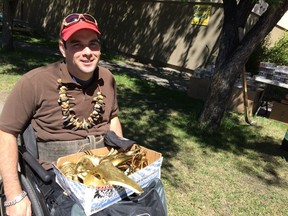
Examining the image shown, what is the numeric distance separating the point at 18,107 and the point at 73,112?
0.36 metres

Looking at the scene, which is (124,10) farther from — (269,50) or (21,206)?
(21,206)

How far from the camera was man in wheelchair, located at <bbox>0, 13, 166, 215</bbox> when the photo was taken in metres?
1.96

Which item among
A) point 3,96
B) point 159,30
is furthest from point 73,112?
point 159,30

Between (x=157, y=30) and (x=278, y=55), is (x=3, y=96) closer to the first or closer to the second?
(x=157, y=30)

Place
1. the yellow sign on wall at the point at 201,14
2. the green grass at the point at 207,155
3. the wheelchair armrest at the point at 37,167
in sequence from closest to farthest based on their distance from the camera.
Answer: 1. the wheelchair armrest at the point at 37,167
2. the green grass at the point at 207,155
3. the yellow sign on wall at the point at 201,14

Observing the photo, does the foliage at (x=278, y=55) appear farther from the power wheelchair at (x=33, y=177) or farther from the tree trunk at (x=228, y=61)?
the power wheelchair at (x=33, y=177)

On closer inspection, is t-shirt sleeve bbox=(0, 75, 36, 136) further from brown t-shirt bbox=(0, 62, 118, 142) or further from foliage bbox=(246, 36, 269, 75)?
foliage bbox=(246, 36, 269, 75)

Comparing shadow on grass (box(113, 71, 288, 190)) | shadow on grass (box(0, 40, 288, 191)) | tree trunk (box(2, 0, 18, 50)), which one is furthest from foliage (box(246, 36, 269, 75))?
tree trunk (box(2, 0, 18, 50))

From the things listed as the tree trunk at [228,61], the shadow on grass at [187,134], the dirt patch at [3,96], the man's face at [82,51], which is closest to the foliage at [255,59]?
the shadow on grass at [187,134]

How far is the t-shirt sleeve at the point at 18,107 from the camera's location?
77.4 inches

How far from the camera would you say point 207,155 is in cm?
489

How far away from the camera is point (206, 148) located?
5129 millimetres

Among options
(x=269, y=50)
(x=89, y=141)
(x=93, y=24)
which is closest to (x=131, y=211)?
(x=89, y=141)

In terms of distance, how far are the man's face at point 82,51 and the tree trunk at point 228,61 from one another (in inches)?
141
